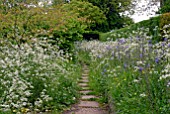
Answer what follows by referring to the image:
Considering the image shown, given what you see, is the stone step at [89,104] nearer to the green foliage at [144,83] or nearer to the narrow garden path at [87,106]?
the narrow garden path at [87,106]

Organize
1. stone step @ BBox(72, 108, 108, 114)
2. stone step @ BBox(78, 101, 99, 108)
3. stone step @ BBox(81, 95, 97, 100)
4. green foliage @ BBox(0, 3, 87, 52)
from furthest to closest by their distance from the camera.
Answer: green foliage @ BBox(0, 3, 87, 52) → stone step @ BBox(81, 95, 97, 100) → stone step @ BBox(78, 101, 99, 108) → stone step @ BBox(72, 108, 108, 114)

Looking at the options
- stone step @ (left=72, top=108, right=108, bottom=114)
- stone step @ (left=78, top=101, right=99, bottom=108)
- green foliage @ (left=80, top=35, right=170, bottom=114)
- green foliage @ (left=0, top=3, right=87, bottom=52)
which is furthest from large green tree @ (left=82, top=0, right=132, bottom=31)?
stone step @ (left=72, top=108, right=108, bottom=114)

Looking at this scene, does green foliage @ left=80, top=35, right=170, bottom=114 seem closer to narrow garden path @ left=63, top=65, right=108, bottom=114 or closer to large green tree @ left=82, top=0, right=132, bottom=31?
narrow garden path @ left=63, top=65, right=108, bottom=114

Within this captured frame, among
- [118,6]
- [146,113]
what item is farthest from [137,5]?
[146,113]

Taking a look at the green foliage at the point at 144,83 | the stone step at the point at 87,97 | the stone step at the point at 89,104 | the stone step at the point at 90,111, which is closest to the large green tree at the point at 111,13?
the stone step at the point at 87,97

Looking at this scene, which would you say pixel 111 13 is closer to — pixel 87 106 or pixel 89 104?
pixel 89 104

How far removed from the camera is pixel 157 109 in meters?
3.57

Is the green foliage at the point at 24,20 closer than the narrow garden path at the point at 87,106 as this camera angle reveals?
No

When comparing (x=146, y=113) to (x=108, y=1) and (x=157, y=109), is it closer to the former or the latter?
(x=157, y=109)

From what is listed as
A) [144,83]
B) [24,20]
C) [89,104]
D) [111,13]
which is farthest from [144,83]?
[111,13]

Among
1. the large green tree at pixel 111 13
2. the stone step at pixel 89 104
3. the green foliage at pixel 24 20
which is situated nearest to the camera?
the stone step at pixel 89 104

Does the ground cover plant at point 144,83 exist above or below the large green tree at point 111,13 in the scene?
below

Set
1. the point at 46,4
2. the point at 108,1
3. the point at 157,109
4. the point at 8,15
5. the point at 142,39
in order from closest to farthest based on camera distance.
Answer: the point at 157,109, the point at 142,39, the point at 8,15, the point at 46,4, the point at 108,1

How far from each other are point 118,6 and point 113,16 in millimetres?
1699
